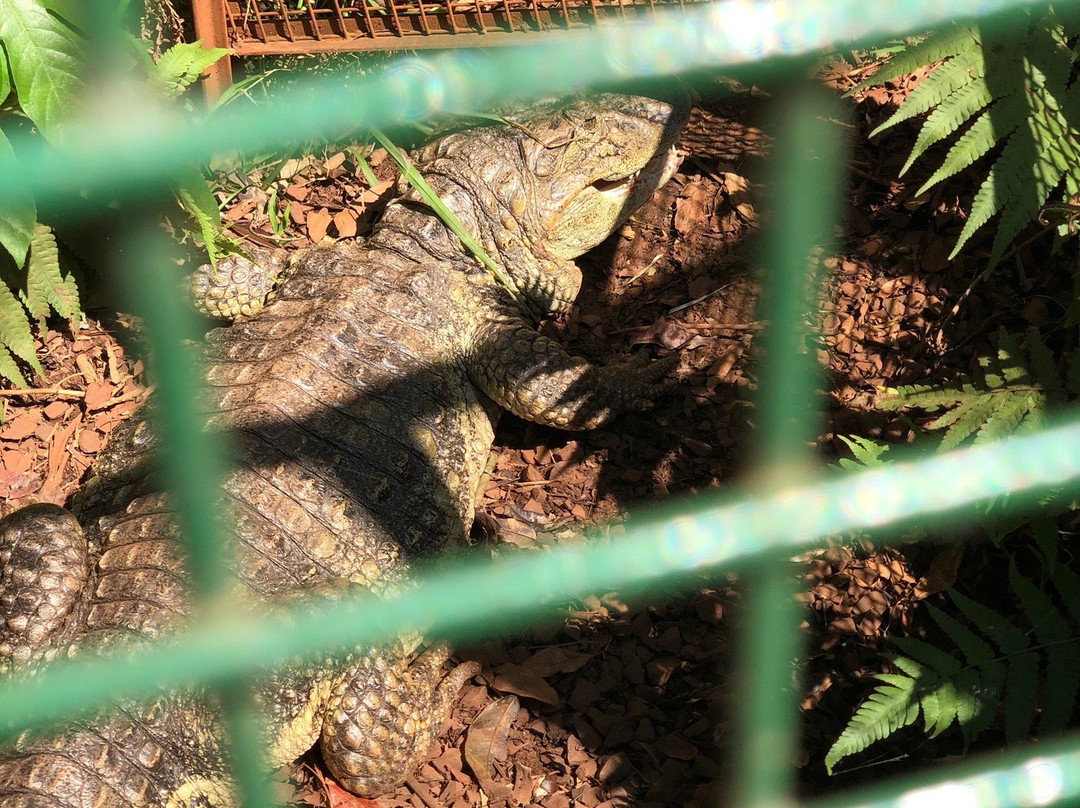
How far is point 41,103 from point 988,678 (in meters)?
2.99

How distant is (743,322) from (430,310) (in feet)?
4.00

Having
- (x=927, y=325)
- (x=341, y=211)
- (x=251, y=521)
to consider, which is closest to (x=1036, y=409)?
(x=927, y=325)

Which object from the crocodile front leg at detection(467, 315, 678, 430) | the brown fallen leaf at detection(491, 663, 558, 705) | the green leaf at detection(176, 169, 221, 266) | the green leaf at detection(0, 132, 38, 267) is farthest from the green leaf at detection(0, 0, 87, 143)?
the brown fallen leaf at detection(491, 663, 558, 705)

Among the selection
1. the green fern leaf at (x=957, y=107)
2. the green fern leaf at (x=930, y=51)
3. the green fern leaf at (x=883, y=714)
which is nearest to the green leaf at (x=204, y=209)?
the green fern leaf at (x=930, y=51)

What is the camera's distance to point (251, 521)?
10.2ft

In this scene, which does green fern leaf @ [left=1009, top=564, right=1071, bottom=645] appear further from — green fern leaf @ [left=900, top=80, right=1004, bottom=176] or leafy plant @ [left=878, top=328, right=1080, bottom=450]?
green fern leaf @ [left=900, top=80, right=1004, bottom=176]

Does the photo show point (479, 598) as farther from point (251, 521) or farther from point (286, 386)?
point (286, 386)

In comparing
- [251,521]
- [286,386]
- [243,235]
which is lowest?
[251,521]

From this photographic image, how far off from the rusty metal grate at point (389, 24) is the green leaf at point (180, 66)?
509 mm

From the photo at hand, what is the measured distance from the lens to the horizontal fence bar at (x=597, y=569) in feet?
2.79

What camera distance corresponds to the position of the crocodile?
2.85 m

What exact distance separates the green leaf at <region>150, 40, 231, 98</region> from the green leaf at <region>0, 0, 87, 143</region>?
0.48 m

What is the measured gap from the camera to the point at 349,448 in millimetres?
3359

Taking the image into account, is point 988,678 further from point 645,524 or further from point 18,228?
point 18,228
